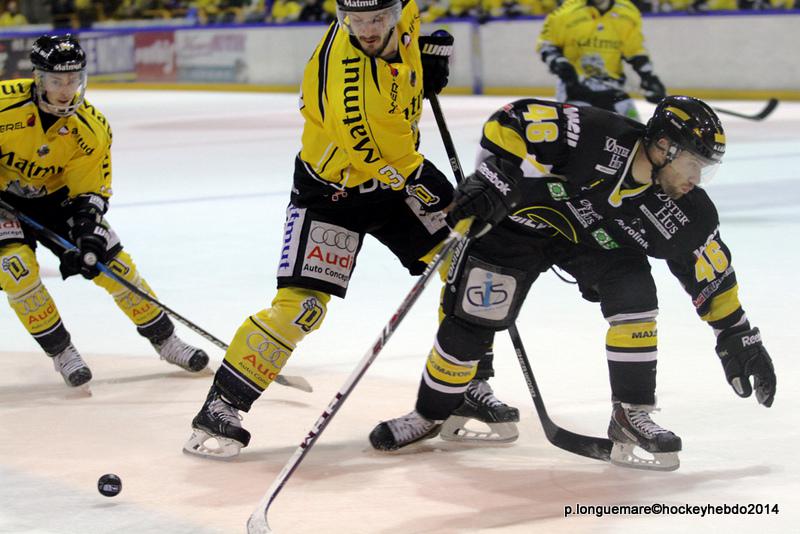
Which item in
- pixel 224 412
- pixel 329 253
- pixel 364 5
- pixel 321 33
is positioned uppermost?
pixel 364 5

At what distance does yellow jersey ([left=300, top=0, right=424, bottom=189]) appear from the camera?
133 inches

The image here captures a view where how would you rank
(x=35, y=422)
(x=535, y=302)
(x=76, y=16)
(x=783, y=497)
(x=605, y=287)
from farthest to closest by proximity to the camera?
(x=76, y=16), (x=535, y=302), (x=35, y=422), (x=605, y=287), (x=783, y=497)

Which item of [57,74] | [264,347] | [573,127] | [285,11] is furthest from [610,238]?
[285,11]

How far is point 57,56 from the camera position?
4.27 metres

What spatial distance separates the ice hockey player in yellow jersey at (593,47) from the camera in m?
8.55

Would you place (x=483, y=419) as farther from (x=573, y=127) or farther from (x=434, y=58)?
(x=434, y=58)

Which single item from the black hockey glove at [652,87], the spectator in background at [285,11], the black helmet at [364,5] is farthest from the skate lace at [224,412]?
the spectator in background at [285,11]

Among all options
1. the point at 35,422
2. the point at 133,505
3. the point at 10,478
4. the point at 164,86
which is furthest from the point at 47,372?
the point at 164,86

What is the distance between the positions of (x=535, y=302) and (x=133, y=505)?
8.41ft

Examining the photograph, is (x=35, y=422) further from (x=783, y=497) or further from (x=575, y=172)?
(x=783, y=497)

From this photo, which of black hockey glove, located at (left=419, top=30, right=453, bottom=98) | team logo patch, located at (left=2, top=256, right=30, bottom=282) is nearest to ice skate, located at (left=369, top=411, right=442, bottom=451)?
black hockey glove, located at (left=419, top=30, right=453, bottom=98)

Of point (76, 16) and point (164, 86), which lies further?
point (76, 16)

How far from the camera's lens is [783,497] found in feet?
10.2

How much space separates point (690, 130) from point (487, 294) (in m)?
0.66
